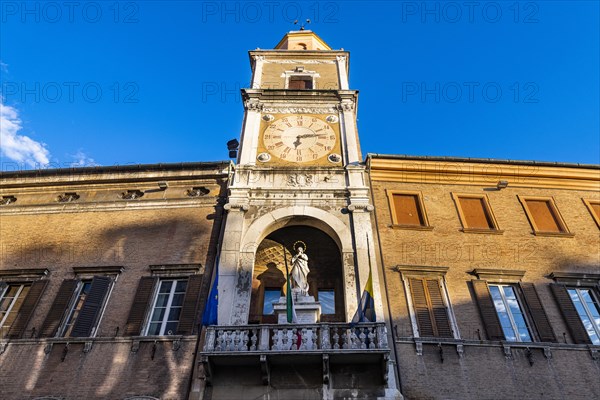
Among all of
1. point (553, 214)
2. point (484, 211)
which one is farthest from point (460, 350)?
point (553, 214)

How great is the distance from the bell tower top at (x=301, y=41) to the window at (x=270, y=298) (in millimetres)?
15434

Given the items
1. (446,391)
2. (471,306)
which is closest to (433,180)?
(471,306)

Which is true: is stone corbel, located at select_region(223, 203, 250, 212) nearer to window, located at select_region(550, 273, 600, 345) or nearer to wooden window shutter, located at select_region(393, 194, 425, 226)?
wooden window shutter, located at select_region(393, 194, 425, 226)

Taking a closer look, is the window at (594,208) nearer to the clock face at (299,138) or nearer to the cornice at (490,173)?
the cornice at (490,173)

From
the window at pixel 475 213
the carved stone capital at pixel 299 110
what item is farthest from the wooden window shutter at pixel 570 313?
the carved stone capital at pixel 299 110

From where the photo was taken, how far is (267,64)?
904 inches

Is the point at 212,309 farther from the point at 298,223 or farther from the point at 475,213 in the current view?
the point at 475,213

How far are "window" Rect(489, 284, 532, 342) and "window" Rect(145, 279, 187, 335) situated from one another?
32.8 feet

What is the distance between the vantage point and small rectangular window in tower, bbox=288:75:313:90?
22.1 meters

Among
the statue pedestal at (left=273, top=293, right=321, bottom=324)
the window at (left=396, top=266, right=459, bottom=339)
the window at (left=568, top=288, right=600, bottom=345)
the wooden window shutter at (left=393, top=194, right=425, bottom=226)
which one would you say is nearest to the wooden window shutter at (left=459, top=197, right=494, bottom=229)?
the wooden window shutter at (left=393, top=194, right=425, bottom=226)

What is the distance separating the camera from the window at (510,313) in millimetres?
13078

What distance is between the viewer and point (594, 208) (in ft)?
55.8

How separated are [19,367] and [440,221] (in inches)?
563

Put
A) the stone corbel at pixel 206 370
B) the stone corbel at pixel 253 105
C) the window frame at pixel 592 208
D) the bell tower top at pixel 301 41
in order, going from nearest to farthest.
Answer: the stone corbel at pixel 206 370 → the window frame at pixel 592 208 → the stone corbel at pixel 253 105 → the bell tower top at pixel 301 41
